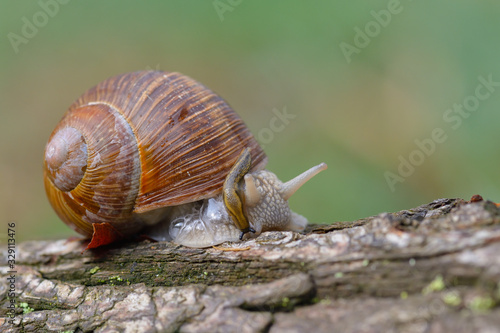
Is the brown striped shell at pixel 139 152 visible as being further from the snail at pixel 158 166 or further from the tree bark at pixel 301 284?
the tree bark at pixel 301 284

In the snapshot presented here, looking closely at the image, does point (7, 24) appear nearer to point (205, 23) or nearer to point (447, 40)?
point (205, 23)

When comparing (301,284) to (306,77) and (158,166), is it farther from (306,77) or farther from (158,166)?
(306,77)

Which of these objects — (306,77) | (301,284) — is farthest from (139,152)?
(306,77)

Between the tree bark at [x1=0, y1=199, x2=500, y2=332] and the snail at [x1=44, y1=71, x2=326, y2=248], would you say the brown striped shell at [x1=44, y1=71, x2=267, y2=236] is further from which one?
the tree bark at [x1=0, y1=199, x2=500, y2=332]

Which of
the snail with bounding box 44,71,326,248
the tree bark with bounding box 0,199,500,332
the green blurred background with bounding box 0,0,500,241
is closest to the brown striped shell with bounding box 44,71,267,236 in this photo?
the snail with bounding box 44,71,326,248

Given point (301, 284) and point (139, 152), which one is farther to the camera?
point (139, 152)

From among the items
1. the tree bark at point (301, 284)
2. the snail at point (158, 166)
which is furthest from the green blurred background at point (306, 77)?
the tree bark at point (301, 284)
